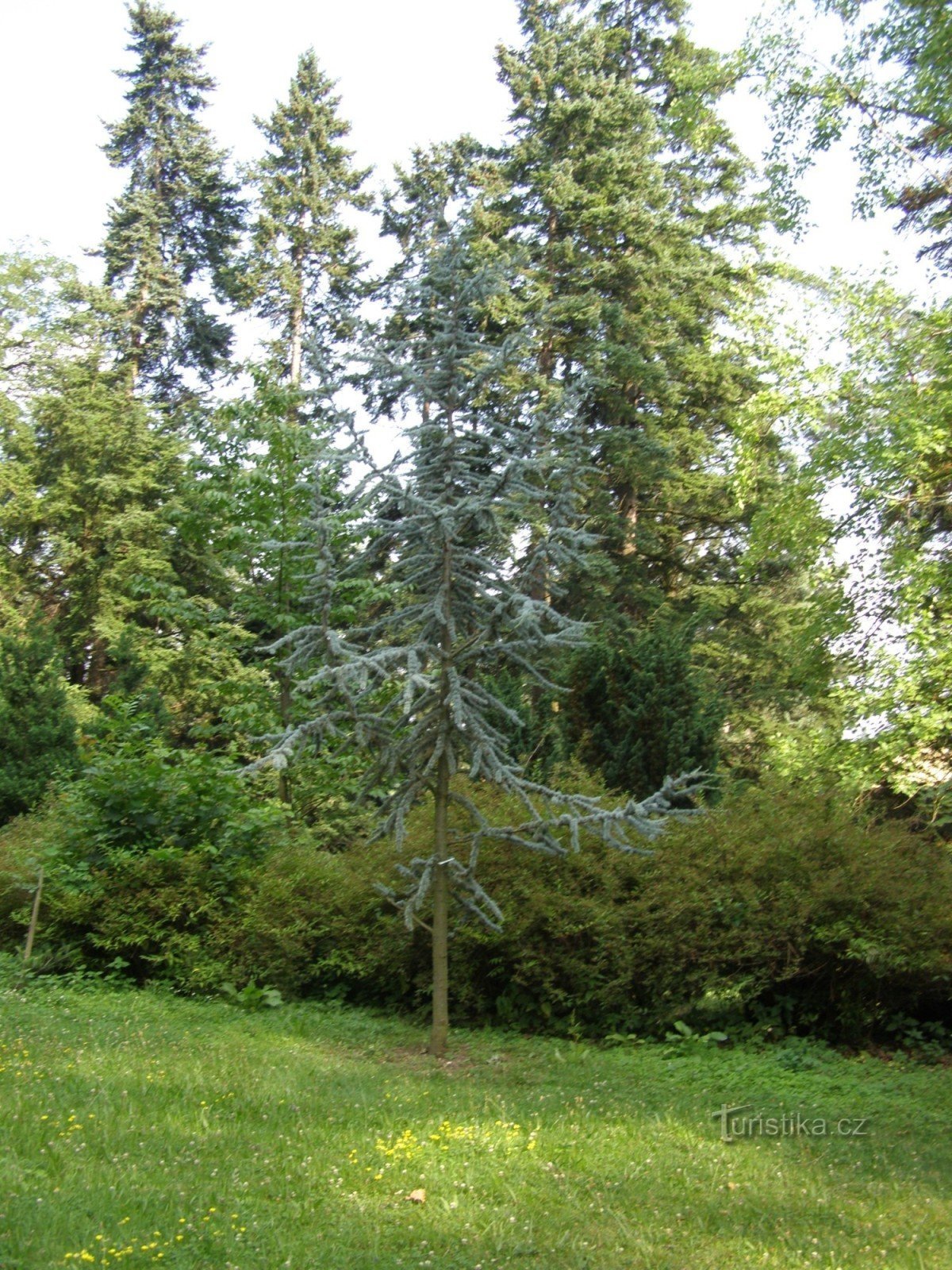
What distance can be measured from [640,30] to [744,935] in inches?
1001

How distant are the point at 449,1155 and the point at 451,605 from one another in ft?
11.9

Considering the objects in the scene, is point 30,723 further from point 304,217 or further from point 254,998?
point 304,217

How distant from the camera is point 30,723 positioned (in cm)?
1802

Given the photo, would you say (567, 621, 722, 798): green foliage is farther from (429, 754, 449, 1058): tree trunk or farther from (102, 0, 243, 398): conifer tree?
(102, 0, 243, 398): conifer tree

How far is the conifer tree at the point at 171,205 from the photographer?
31484 mm

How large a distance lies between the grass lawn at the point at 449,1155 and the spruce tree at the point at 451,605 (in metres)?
1.35

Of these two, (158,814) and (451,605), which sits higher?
(451,605)

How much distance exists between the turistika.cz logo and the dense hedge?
1.61 m

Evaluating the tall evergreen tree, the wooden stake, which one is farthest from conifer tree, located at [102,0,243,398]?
the wooden stake

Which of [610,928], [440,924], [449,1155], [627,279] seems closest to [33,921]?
[440,924]

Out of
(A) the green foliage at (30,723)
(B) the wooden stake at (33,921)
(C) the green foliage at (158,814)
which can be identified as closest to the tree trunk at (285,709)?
(C) the green foliage at (158,814)

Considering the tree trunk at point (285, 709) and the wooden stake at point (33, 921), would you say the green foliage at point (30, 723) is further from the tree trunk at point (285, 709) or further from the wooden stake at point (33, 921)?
the wooden stake at point (33, 921)

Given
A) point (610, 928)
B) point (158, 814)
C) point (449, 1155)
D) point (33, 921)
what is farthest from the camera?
point (158, 814)

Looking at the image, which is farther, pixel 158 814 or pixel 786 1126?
pixel 158 814
